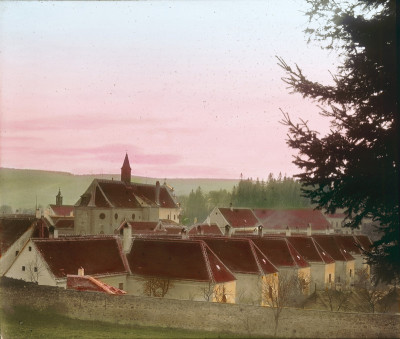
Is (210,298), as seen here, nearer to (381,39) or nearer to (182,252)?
(182,252)

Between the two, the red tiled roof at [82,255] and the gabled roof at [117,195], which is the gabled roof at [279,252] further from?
the gabled roof at [117,195]

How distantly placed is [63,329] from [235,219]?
53709 millimetres

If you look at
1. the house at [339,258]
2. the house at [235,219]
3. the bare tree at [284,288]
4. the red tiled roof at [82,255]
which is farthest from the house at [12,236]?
the house at [235,219]

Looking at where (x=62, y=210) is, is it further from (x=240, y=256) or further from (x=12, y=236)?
(x=240, y=256)

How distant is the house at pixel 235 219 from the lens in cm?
7188

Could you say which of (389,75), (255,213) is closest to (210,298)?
(389,75)

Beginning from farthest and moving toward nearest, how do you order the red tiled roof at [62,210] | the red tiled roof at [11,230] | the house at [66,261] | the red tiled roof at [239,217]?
the red tiled roof at [62,210] < the red tiled roof at [239,217] < the red tiled roof at [11,230] < the house at [66,261]

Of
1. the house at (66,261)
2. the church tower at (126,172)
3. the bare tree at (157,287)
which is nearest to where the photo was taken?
the house at (66,261)

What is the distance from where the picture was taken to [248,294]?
31.1 m

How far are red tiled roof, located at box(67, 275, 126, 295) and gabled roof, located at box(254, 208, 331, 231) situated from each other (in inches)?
2059

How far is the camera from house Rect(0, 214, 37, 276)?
109 ft

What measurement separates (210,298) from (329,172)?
17.0 metres

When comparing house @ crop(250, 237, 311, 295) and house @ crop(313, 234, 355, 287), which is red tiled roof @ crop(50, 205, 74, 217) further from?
house @ crop(250, 237, 311, 295)

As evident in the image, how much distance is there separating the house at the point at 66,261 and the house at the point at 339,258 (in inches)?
895
